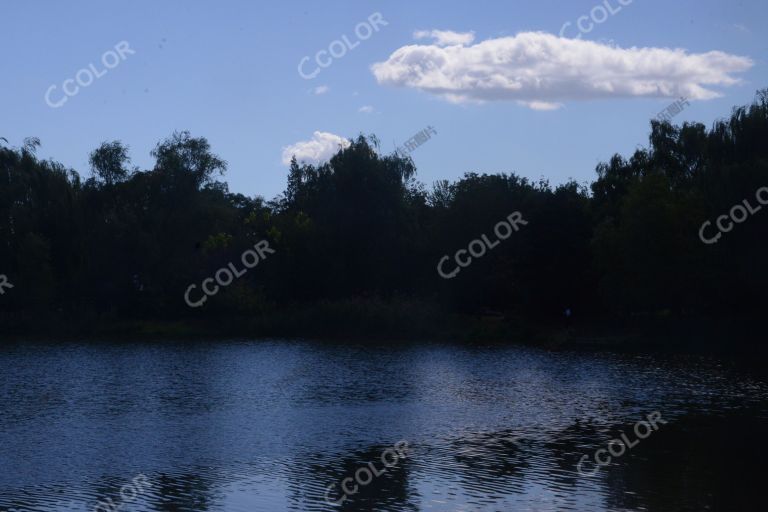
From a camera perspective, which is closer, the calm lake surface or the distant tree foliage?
the calm lake surface

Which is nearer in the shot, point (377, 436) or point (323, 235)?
point (377, 436)

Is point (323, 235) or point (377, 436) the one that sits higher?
point (323, 235)

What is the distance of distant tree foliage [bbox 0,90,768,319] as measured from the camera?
58125mm

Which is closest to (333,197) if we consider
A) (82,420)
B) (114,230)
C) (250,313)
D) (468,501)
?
(250,313)

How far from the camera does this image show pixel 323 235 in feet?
216

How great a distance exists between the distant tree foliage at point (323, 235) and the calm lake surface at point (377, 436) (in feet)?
65.3

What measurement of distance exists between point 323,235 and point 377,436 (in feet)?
148

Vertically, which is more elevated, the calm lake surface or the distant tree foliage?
the distant tree foliage

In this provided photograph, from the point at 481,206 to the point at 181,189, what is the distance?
22.9m

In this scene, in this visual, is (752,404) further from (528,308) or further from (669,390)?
(528,308)

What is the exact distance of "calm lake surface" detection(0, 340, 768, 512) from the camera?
15445 mm

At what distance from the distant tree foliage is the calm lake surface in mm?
19897

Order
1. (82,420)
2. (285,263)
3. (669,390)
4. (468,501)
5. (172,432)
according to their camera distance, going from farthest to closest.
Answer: (285,263) → (669,390) → (82,420) → (172,432) → (468,501)

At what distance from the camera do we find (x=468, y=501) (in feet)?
49.0
